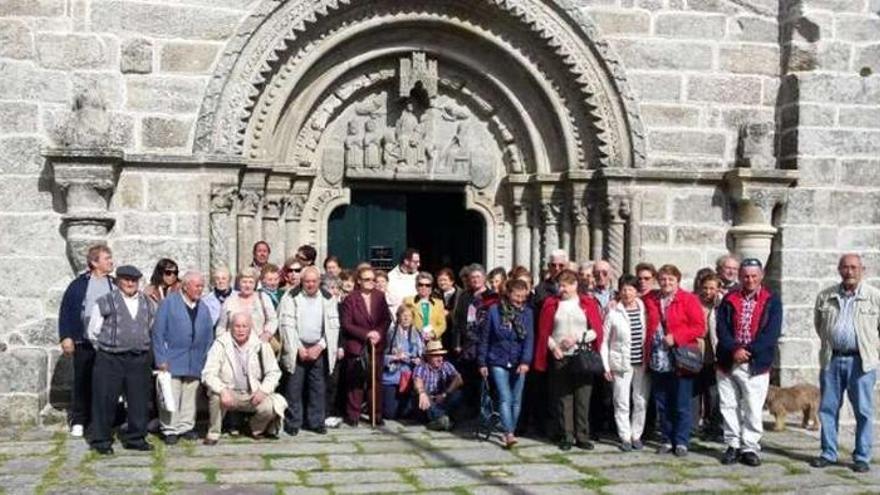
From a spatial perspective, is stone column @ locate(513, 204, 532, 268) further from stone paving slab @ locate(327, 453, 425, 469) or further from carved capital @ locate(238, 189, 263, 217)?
stone paving slab @ locate(327, 453, 425, 469)

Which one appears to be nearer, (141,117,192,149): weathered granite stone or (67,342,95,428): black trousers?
(67,342,95,428): black trousers

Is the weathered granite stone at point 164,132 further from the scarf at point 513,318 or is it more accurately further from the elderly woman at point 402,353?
the scarf at point 513,318

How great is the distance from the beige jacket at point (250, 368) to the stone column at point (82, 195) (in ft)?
4.74

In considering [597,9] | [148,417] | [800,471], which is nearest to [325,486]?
[148,417]

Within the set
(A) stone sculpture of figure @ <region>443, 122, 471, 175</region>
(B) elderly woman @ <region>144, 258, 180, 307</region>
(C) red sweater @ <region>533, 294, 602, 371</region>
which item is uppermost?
(A) stone sculpture of figure @ <region>443, 122, 471, 175</region>

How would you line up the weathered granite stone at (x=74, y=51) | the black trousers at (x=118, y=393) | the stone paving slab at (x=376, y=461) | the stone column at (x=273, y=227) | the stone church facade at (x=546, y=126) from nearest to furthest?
the stone paving slab at (x=376, y=461)
the black trousers at (x=118, y=393)
the weathered granite stone at (x=74, y=51)
the stone church facade at (x=546, y=126)
the stone column at (x=273, y=227)

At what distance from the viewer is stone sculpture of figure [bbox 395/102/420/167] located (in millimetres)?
9867

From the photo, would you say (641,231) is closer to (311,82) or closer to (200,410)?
(311,82)

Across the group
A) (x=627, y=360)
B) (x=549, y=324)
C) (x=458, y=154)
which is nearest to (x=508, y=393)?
(x=549, y=324)

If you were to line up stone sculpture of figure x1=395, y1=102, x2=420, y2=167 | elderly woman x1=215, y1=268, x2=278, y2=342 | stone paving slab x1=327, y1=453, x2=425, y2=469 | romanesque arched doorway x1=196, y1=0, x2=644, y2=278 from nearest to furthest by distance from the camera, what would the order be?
stone paving slab x1=327, y1=453, x2=425, y2=469, elderly woman x1=215, y1=268, x2=278, y2=342, romanesque arched doorway x1=196, y1=0, x2=644, y2=278, stone sculpture of figure x1=395, y1=102, x2=420, y2=167

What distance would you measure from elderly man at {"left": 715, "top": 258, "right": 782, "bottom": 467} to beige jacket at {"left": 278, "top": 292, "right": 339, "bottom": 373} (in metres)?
2.98

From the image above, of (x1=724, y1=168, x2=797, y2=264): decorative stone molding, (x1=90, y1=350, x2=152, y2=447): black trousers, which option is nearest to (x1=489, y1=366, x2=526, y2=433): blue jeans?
(x1=90, y1=350, x2=152, y2=447): black trousers

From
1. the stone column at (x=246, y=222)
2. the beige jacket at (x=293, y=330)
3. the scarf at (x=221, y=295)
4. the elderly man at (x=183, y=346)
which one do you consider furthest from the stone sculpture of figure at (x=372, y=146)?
the elderly man at (x=183, y=346)

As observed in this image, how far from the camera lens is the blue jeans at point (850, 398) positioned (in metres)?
7.12
